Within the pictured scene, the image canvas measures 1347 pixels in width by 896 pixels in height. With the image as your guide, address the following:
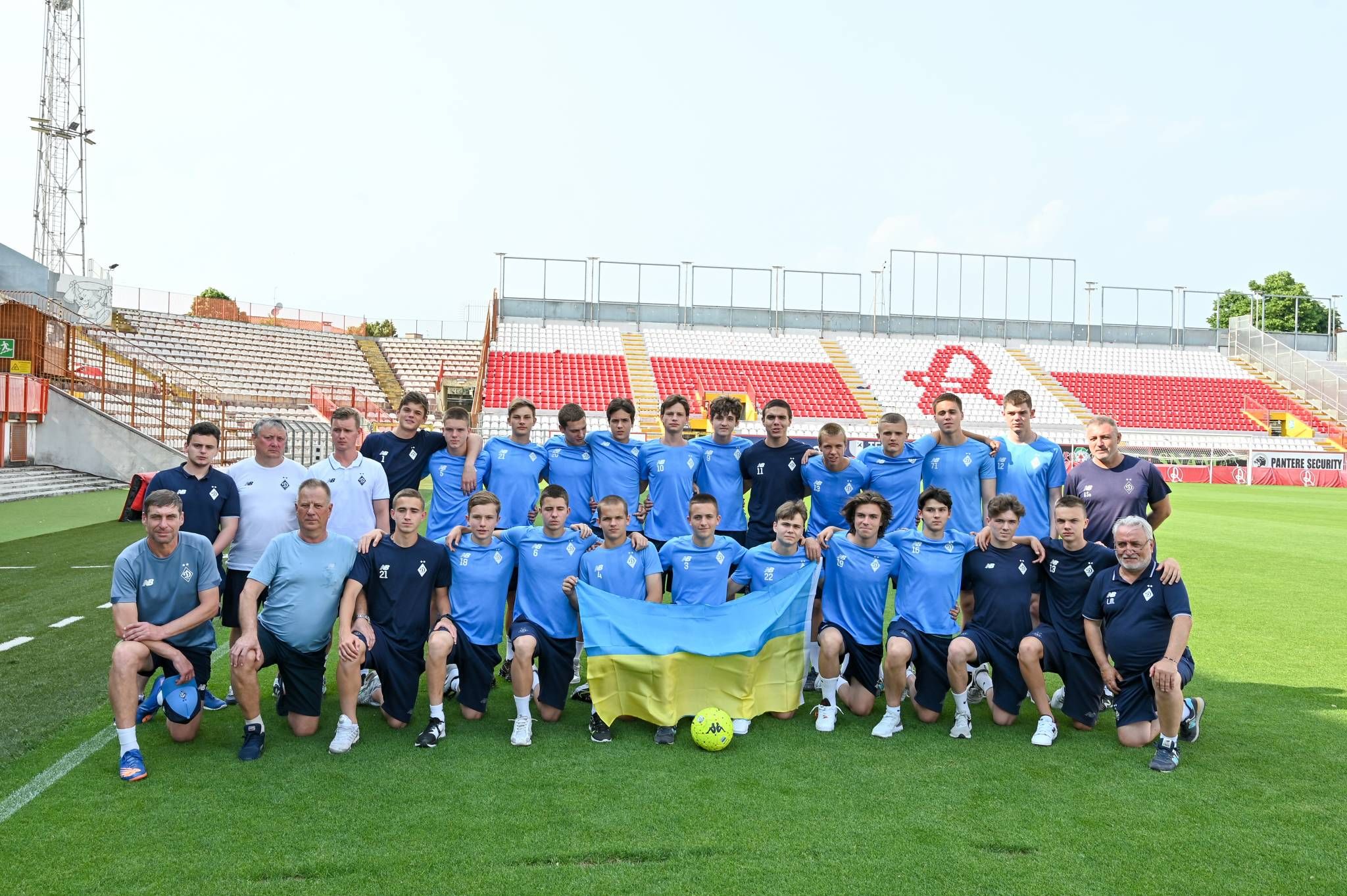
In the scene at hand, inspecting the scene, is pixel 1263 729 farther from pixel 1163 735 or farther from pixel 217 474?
pixel 217 474

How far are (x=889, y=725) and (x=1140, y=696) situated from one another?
1.31 meters

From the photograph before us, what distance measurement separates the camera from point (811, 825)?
3797mm

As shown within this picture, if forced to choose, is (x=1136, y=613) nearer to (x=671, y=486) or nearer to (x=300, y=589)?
(x=671, y=486)

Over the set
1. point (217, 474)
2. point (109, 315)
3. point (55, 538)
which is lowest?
point (55, 538)

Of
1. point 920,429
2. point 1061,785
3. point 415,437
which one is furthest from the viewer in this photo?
point 920,429

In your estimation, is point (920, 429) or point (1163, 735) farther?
point (920, 429)

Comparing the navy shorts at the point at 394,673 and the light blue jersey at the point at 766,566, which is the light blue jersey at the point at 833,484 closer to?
the light blue jersey at the point at 766,566

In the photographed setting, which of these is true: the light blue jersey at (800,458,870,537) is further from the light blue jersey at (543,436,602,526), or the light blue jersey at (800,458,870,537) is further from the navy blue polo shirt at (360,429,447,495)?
the navy blue polo shirt at (360,429,447,495)

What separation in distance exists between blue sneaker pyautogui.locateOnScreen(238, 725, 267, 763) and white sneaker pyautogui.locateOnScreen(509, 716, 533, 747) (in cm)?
122

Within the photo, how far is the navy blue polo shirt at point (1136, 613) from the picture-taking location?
4.88 m

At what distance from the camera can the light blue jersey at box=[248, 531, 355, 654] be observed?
4.93m

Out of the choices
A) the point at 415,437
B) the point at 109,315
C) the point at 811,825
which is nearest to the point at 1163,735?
the point at 811,825

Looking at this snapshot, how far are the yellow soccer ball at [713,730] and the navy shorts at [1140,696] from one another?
2.10 m

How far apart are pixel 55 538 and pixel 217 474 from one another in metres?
8.64
